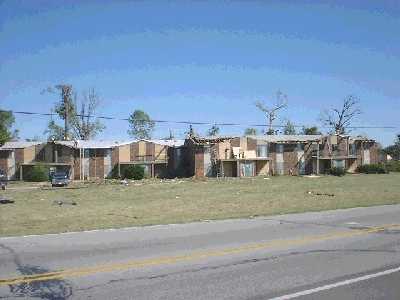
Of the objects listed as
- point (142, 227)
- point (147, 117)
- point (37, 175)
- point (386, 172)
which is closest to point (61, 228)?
point (142, 227)

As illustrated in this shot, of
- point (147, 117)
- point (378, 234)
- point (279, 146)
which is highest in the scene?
point (147, 117)

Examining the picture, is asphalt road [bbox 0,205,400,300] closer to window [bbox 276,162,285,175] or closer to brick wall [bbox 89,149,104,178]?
brick wall [bbox 89,149,104,178]

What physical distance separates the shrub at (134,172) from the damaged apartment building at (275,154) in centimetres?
677

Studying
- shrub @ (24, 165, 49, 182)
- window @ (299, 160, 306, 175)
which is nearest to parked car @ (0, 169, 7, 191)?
shrub @ (24, 165, 49, 182)

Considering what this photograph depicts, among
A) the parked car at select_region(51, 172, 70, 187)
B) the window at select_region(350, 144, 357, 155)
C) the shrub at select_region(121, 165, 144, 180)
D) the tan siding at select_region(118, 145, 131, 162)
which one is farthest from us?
the window at select_region(350, 144, 357, 155)

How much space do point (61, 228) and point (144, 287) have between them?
822 cm

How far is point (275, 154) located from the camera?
67.0 meters

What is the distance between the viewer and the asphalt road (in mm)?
7691

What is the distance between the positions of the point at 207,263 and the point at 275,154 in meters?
58.1

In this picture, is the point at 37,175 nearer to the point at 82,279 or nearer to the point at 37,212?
the point at 37,212

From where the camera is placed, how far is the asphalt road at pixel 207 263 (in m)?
7.69

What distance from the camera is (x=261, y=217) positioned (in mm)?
18391

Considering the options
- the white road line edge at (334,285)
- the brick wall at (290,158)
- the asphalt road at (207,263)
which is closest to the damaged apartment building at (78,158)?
the brick wall at (290,158)

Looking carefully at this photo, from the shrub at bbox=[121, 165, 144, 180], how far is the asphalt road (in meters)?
44.7
